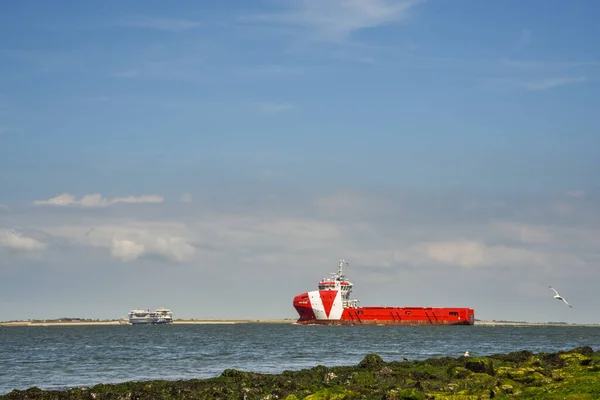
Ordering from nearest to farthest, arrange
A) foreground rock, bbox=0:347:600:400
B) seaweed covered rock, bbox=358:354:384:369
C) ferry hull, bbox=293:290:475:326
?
foreground rock, bbox=0:347:600:400 < seaweed covered rock, bbox=358:354:384:369 < ferry hull, bbox=293:290:475:326

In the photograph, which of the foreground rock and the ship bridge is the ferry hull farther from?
the foreground rock

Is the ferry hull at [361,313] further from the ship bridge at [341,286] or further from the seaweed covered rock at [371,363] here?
the seaweed covered rock at [371,363]

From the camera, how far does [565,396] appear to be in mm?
20125

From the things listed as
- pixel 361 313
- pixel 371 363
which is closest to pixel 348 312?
pixel 361 313

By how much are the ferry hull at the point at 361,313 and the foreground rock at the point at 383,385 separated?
305 feet

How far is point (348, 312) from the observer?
413ft

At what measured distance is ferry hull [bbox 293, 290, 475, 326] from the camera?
125 meters

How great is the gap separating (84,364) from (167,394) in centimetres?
2220

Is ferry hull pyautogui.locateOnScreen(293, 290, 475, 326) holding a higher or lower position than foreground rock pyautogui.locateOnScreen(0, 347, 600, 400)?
higher

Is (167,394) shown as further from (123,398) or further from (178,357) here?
(178,357)

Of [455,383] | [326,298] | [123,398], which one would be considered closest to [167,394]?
[123,398]

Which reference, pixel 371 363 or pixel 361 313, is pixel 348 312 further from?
pixel 371 363

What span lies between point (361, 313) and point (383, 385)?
101397mm

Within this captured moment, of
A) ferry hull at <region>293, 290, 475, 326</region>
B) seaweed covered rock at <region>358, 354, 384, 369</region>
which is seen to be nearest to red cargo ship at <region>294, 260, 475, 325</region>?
ferry hull at <region>293, 290, 475, 326</region>
